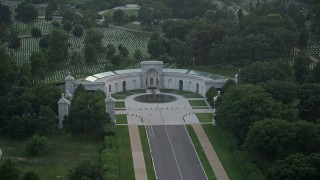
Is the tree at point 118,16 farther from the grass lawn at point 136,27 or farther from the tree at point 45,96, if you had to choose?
the tree at point 45,96

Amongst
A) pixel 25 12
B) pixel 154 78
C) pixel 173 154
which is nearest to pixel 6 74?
pixel 154 78

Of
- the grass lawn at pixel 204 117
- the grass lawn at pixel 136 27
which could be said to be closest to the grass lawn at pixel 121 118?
the grass lawn at pixel 204 117

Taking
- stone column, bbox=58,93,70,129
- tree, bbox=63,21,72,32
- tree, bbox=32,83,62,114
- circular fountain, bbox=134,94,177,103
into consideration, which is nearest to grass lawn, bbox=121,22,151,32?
tree, bbox=63,21,72,32

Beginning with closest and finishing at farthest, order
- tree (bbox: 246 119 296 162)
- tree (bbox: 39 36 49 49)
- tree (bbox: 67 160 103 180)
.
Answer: tree (bbox: 67 160 103 180) < tree (bbox: 246 119 296 162) < tree (bbox: 39 36 49 49)

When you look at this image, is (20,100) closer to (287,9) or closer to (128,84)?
(128,84)

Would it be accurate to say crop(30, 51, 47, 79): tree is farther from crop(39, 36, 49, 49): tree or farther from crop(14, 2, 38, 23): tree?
crop(14, 2, 38, 23): tree

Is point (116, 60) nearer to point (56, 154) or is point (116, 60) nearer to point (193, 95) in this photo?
point (193, 95)
